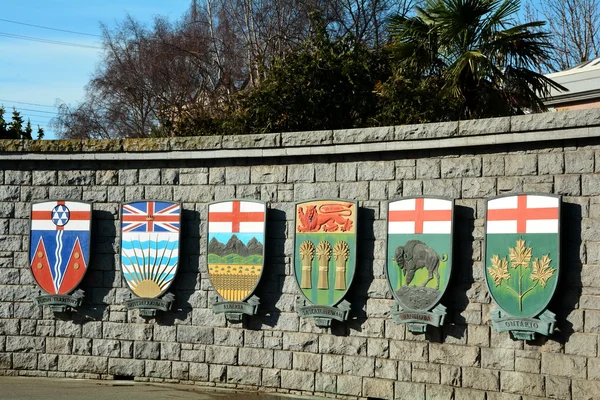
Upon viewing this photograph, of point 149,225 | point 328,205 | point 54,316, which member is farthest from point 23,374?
point 328,205

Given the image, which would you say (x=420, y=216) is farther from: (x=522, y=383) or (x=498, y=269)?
(x=522, y=383)

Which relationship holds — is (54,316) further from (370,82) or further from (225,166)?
(370,82)

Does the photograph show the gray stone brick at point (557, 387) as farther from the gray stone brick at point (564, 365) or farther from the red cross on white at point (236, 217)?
the red cross on white at point (236, 217)

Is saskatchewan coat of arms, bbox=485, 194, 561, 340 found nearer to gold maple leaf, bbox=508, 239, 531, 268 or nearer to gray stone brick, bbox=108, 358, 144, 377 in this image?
gold maple leaf, bbox=508, 239, 531, 268

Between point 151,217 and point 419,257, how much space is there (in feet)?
12.2

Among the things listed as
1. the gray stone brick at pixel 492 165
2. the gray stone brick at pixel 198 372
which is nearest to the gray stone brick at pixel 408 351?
the gray stone brick at pixel 492 165

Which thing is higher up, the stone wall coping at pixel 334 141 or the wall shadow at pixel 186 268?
the stone wall coping at pixel 334 141

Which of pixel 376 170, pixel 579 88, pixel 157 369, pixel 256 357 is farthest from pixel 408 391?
pixel 579 88

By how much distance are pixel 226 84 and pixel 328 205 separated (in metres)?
26.7

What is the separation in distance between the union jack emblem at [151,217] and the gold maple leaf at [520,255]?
4.34 metres

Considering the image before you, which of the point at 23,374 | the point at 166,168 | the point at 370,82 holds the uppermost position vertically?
the point at 370,82

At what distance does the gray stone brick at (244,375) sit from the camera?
10805 millimetres

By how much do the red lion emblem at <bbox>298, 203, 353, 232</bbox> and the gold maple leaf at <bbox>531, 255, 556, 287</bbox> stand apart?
222cm

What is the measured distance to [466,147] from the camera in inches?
375
